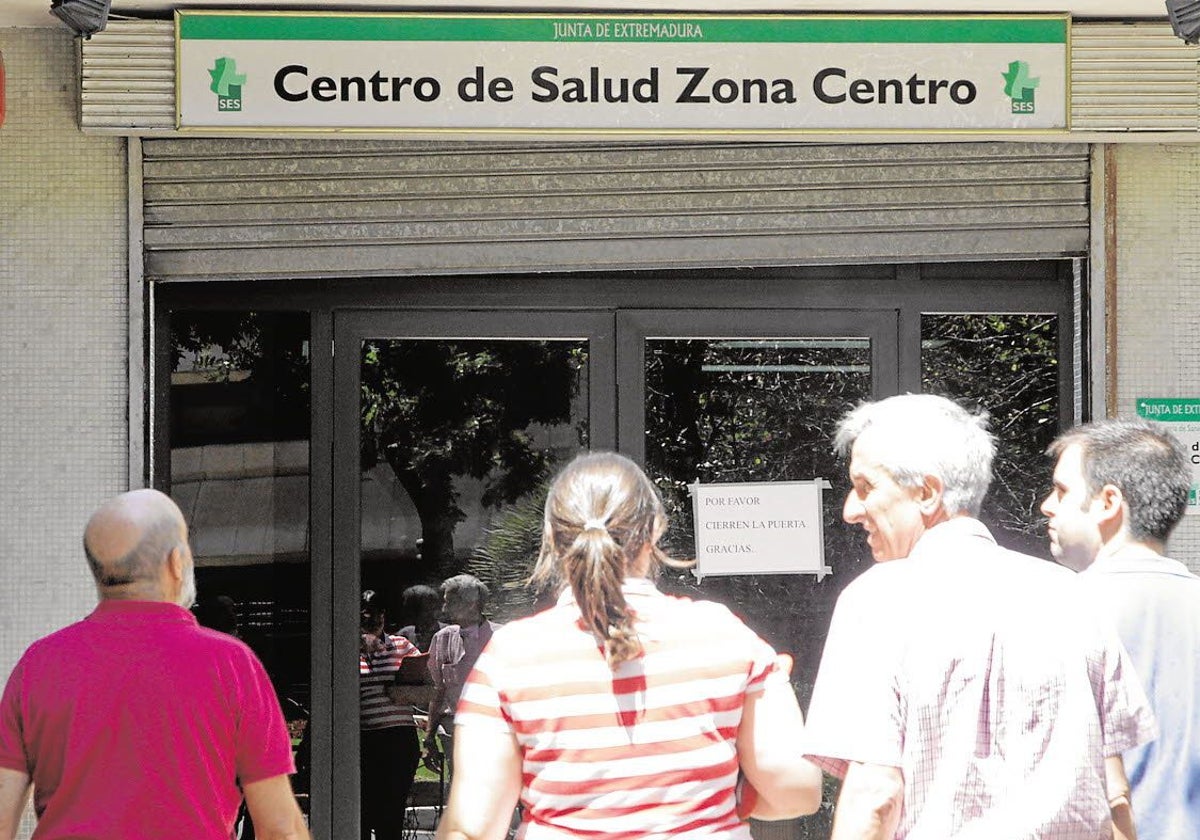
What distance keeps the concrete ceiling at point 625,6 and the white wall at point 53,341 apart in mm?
266

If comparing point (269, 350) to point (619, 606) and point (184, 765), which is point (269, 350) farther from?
point (619, 606)

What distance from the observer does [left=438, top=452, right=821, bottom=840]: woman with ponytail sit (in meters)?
2.59

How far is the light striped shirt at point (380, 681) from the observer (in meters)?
5.41

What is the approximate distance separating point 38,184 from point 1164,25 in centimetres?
395

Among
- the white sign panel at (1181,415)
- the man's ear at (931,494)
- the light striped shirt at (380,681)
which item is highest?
the white sign panel at (1181,415)

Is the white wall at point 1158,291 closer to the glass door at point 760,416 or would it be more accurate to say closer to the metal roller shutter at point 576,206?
the metal roller shutter at point 576,206

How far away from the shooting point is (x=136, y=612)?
3.08 meters

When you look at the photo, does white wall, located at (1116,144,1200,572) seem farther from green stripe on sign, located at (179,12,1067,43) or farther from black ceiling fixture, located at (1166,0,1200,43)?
black ceiling fixture, located at (1166,0,1200,43)

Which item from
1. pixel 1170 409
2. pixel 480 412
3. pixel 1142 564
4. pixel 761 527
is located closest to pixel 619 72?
pixel 480 412

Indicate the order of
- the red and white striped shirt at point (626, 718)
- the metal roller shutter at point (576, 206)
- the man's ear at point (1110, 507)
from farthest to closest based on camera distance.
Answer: the metal roller shutter at point (576, 206) → the man's ear at point (1110, 507) → the red and white striped shirt at point (626, 718)

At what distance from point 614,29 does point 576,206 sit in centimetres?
61

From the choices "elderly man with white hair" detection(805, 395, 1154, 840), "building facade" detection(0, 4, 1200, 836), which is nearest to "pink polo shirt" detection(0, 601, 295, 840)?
"elderly man with white hair" detection(805, 395, 1154, 840)

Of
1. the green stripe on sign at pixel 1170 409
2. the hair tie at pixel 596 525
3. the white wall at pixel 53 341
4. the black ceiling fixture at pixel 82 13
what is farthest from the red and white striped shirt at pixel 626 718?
the green stripe on sign at pixel 1170 409

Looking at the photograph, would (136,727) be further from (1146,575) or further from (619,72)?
(619,72)
